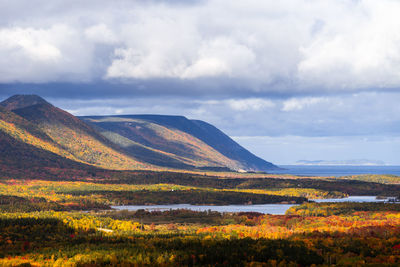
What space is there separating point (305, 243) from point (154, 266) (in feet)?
155

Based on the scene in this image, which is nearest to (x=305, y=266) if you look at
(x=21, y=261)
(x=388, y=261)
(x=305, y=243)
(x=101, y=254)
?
(x=388, y=261)

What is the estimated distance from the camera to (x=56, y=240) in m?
182

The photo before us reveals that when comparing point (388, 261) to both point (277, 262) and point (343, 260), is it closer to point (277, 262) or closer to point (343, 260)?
point (343, 260)

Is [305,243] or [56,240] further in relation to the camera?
[56,240]

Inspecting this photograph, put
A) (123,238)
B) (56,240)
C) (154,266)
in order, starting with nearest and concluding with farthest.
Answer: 1. (154,266)
2. (123,238)
3. (56,240)

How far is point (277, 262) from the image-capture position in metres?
122

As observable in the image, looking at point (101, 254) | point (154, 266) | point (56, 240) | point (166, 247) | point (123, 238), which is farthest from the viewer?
point (56, 240)

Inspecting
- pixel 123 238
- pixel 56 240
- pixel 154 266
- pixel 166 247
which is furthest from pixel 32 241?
pixel 154 266

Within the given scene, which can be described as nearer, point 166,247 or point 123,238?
point 166,247

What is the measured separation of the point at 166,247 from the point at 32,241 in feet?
190

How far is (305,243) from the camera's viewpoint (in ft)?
490

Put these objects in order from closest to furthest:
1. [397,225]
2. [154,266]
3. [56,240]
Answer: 1. [154,266]
2. [56,240]
3. [397,225]

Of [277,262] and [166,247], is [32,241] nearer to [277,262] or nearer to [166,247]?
[166,247]

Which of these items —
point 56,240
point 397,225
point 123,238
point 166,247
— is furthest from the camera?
point 397,225
